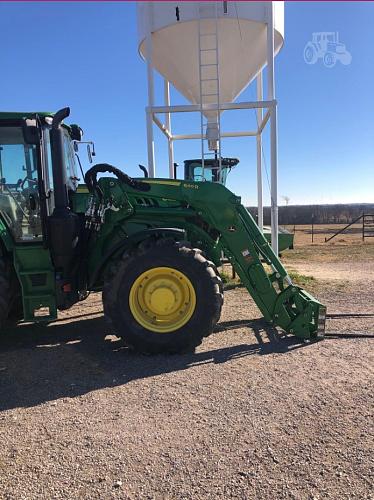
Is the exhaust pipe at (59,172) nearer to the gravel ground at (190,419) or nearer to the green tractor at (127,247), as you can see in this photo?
the green tractor at (127,247)

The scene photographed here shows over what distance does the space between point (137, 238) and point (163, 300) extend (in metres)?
0.76

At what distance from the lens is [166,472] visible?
268 centimetres

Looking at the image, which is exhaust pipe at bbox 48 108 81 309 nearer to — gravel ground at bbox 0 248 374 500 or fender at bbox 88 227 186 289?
fender at bbox 88 227 186 289

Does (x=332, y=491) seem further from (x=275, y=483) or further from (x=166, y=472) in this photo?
(x=166, y=472)

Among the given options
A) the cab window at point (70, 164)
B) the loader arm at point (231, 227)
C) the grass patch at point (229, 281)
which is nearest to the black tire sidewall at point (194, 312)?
the loader arm at point (231, 227)

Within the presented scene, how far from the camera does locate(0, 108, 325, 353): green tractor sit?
4691mm

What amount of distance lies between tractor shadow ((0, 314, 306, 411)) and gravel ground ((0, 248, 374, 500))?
0.06 ft

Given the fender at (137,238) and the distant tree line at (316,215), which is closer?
the fender at (137,238)

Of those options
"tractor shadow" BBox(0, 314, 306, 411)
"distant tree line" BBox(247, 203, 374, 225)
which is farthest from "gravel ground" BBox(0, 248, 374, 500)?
"distant tree line" BBox(247, 203, 374, 225)

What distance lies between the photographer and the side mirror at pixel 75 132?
5.72 meters

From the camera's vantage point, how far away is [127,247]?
4828mm

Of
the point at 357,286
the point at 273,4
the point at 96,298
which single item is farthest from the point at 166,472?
the point at 273,4

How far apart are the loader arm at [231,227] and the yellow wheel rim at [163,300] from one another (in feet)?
2.46

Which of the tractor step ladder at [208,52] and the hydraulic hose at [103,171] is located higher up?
the tractor step ladder at [208,52]
